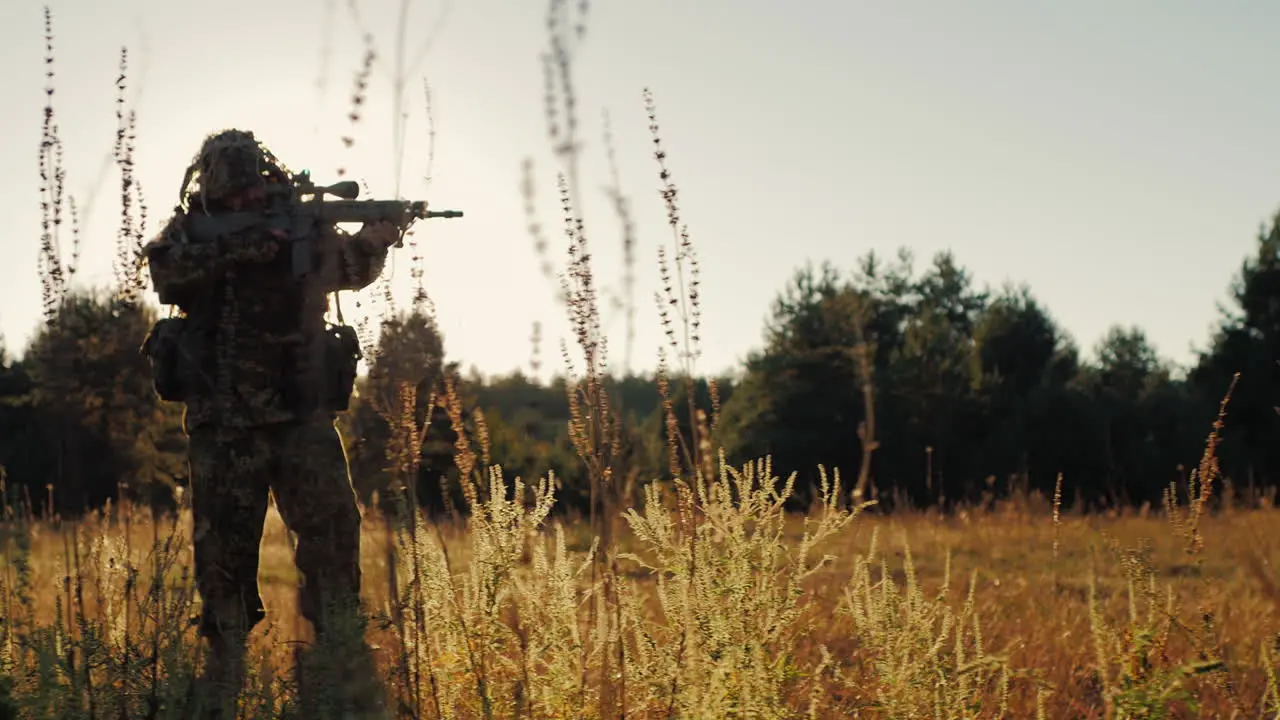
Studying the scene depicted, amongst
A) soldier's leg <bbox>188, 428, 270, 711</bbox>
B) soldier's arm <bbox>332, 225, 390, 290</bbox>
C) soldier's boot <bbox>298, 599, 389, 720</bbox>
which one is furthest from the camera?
soldier's leg <bbox>188, 428, 270, 711</bbox>

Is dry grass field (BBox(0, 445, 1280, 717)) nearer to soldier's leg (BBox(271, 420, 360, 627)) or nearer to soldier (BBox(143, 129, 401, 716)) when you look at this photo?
soldier (BBox(143, 129, 401, 716))

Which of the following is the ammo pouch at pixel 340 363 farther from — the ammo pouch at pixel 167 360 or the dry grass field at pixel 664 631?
the dry grass field at pixel 664 631

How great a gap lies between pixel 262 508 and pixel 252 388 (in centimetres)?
44

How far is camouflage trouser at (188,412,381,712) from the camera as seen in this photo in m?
3.75

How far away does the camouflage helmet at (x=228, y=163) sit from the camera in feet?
12.6

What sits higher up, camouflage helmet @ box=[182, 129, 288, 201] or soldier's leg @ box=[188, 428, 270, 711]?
camouflage helmet @ box=[182, 129, 288, 201]

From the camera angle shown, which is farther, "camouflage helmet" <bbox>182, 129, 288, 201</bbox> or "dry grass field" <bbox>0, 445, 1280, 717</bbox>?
"camouflage helmet" <bbox>182, 129, 288, 201</bbox>

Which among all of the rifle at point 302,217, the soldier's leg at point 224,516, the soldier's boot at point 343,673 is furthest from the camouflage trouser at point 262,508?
the soldier's boot at point 343,673

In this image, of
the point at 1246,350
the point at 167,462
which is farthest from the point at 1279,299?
the point at 167,462

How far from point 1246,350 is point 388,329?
1021 inches

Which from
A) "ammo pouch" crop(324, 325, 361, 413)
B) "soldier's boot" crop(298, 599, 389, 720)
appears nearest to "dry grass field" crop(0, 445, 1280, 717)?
"soldier's boot" crop(298, 599, 389, 720)

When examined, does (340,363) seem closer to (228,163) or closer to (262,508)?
(262,508)

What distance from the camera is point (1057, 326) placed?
32.7m

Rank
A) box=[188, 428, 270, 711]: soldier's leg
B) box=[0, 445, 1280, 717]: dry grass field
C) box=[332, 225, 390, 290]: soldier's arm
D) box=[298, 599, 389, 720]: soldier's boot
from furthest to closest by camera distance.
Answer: box=[188, 428, 270, 711]: soldier's leg, box=[332, 225, 390, 290]: soldier's arm, box=[298, 599, 389, 720]: soldier's boot, box=[0, 445, 1280, 717]: dry grass field
